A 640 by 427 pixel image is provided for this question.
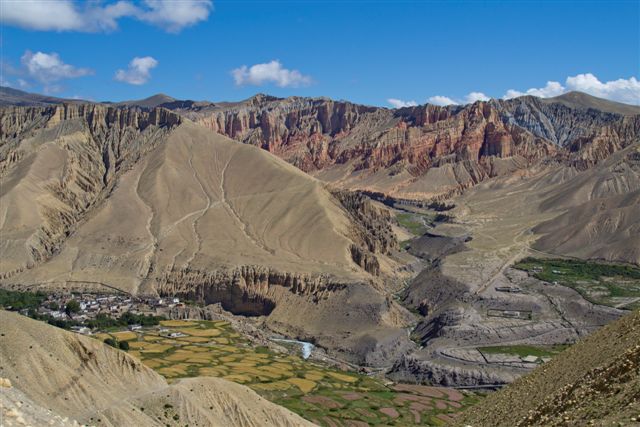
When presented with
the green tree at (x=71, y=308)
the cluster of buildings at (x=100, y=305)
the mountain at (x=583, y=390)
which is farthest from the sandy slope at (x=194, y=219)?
the mountain at (x=583, y=390)

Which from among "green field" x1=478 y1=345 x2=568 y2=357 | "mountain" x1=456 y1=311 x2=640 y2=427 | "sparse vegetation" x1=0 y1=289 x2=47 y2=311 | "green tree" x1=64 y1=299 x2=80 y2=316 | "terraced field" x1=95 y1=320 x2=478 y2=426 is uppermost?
"mountain" x1=456 y1=311 x2=640 y2=427

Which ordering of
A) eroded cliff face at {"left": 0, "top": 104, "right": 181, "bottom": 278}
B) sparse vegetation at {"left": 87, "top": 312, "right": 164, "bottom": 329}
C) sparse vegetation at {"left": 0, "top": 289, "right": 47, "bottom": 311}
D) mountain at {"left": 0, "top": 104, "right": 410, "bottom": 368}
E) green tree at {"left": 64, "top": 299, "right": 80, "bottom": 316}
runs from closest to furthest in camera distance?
sparse vegetation at {"left": 87, "top": 312, "right": 164, "bottom": 329}
green tree at {"left": 64, "top": 299, "right": 80, "bottom": 316}
sparse vegetation at {"left": 0, "top": 289, "right": 47, "bottom": 311}
mountain at {"left": 0, "top": 104, "right": 410, "bottom": 368}
eroded cliff face at {"left": 0, "top": 104, "right": 181, "bottom": 278}

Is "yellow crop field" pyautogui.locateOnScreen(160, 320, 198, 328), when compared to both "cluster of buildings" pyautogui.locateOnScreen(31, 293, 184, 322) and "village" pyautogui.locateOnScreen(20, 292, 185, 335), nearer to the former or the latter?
"village" pyautogui.locateOnScreen(20, 292, 185, 335)

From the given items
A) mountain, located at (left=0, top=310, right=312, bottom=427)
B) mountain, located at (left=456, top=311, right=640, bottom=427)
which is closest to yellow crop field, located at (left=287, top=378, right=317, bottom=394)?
mountain, located at (left=0, top=310, right=312, bottom=427)

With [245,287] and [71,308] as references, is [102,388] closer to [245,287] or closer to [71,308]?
[71,308]

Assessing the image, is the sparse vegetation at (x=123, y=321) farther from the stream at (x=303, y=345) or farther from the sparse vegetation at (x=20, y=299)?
the stream at (x=303, y=345)

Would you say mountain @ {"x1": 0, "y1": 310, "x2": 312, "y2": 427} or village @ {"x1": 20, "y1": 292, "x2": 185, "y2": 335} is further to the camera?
village @ {"x1": 20, "y1": 292, "x2": 185, "y2": 335}

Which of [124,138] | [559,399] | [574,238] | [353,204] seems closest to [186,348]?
[559,399]

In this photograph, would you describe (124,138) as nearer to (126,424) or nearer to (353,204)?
(353,204)
